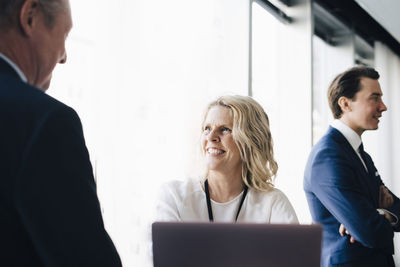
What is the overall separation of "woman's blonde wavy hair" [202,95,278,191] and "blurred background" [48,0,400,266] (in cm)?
23

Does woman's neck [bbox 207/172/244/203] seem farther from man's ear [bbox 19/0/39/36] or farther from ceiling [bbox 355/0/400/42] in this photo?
ceiling [bbox 355/0/400/42]


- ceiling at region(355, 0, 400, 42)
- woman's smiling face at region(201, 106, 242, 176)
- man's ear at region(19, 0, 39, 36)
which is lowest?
woman's smiling face at region(201, 106, 242, 176)

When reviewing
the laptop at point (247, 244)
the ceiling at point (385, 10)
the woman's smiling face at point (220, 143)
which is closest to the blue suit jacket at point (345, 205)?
the woman's smiling face at point (220, 143)

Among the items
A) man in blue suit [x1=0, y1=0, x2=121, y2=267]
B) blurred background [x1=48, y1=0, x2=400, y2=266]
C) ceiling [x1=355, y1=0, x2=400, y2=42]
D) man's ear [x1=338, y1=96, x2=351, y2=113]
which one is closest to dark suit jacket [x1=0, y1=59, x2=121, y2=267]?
man in blue suit [x1=0, y1=0, x2=121, y2=267]

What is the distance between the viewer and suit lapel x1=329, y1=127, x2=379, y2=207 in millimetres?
2223

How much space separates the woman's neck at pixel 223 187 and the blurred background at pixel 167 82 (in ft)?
0.59

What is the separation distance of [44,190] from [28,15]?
393 mm

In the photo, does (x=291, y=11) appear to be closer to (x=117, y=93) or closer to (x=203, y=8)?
(x=203, y=8)

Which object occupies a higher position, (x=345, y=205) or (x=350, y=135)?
(x=350, y=135)

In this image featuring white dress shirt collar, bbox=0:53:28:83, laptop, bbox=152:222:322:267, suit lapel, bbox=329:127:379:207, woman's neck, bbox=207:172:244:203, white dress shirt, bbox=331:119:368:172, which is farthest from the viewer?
white dress shirt, bbox=331:119:368:172

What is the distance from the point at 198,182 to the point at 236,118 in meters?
0.38

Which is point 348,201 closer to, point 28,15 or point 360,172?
point 360,172

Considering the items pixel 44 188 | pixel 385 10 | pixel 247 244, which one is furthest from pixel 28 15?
pixel 385 10

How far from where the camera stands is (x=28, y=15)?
84 centimetres
